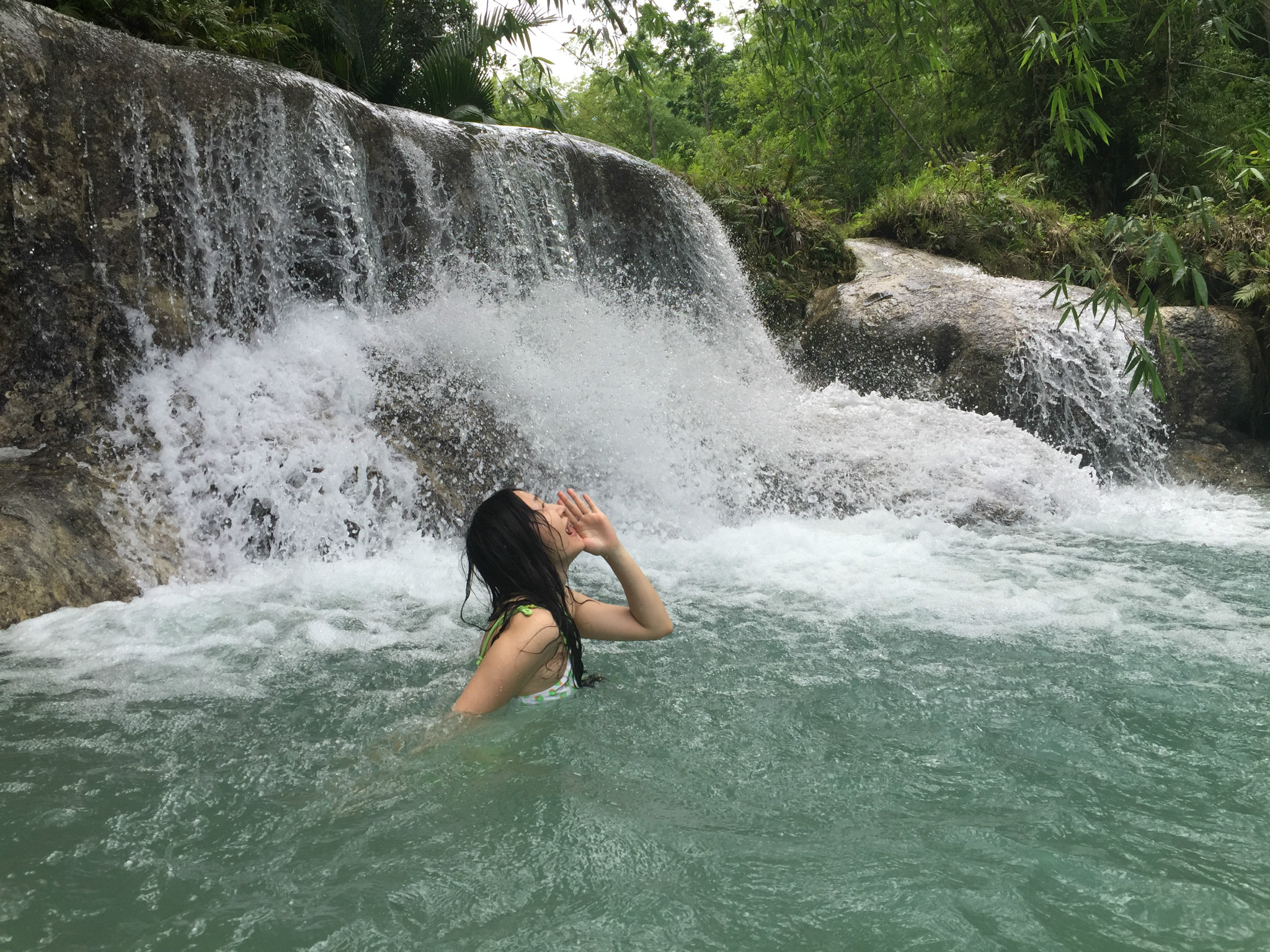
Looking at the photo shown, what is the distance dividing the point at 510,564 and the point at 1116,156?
17.0 metres

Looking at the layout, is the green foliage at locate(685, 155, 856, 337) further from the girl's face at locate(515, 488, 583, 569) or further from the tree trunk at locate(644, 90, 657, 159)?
the tree trunk at locate(644, 90, 657, 159)

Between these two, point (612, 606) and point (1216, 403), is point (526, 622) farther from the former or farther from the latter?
point (1216, 403)

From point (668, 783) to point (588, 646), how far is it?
4.21ft

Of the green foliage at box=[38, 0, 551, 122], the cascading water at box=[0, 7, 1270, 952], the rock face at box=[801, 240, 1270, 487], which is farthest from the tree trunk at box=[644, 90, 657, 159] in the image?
the cascading water at box=[0, 7, 1270, 952]

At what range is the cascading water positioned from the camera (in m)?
1.96

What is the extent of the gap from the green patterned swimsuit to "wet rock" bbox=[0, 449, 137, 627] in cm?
273

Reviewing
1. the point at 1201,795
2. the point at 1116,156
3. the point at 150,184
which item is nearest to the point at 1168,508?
the point at 1201,795

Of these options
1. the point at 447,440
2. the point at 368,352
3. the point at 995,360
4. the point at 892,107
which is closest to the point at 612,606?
the point at 447,440

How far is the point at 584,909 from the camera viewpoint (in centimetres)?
191

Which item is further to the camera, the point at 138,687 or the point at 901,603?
the point at 901,603

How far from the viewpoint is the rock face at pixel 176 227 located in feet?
19.2

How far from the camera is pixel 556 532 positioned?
2.99 metres

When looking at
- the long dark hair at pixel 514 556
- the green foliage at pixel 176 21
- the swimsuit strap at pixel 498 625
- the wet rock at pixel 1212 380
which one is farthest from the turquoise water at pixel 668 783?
the wet rock at pixel 1212 380

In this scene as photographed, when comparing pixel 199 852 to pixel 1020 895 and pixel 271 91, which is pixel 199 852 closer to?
pixel 1020 895
